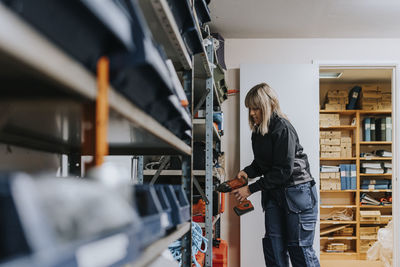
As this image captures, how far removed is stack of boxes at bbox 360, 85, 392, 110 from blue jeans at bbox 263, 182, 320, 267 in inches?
165

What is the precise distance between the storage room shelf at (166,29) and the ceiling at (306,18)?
2179 mm

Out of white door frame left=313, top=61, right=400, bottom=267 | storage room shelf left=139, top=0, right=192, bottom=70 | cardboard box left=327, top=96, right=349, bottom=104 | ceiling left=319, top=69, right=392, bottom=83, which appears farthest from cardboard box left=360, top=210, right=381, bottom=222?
storage room shelf left=139, top=0, right=192, bottom=70

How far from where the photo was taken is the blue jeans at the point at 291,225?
281cm

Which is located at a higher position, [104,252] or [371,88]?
[371,88]

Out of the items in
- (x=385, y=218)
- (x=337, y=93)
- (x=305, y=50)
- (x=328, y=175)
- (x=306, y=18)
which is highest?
(x=306, y=18)

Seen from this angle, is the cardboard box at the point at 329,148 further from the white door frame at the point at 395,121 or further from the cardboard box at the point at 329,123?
the white door frame at the point at 395,121

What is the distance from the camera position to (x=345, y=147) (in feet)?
22.3

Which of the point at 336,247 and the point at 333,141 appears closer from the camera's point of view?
the point at 336,247

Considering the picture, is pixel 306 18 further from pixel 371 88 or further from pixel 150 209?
pixel 150 209

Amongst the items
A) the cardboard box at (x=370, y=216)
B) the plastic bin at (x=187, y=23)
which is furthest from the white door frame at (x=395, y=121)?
the plastic bin at (x=187, y=23)

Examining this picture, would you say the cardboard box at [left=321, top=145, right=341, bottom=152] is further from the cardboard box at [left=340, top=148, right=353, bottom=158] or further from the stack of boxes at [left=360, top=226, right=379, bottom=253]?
the stack of boxes at [left=360, top=226, right=379, bottom=253]

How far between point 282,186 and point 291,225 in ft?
0.85

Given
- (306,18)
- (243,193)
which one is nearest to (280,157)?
(243,193)

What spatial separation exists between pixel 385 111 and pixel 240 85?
10.9ft
